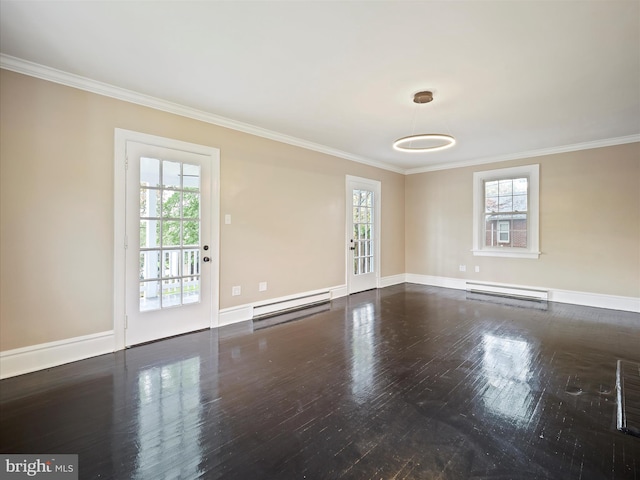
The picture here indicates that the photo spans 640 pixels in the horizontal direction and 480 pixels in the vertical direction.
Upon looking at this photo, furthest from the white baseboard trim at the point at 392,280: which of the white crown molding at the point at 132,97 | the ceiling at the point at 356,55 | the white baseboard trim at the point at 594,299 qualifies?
the ceiling at the point at 356,55

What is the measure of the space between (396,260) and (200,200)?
4697mm

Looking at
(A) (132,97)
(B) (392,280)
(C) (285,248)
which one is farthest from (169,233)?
(B) (392,280)

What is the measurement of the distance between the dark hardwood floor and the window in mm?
2282

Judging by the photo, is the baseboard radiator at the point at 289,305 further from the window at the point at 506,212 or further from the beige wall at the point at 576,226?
the window at the point at 506,212

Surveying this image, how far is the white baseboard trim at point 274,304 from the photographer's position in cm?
408

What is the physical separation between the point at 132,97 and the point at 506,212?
245 inches

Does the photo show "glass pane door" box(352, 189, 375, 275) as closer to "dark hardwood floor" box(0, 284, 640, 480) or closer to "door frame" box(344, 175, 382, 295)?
"door frame" box(344, 175, 382, 295)

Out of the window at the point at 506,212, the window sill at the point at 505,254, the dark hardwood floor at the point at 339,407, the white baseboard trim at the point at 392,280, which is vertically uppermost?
the window at the point at 506,212

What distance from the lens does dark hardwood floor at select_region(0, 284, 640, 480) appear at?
5.45ft

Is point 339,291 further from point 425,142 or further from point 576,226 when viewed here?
point 576,226

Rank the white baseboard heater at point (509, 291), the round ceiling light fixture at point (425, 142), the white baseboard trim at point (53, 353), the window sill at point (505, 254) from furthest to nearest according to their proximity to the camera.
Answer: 1. the window sill at point (505, 254)
2. the white baseboard heater at point (509, 291)
3. the round ceiling light fixture at point (425, 142)
4. the white baseboard trim at point (53, 353)

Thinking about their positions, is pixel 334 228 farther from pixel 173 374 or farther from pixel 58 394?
pixel 58 394

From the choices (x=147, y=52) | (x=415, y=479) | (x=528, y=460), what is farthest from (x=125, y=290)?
(x=528, y=460)

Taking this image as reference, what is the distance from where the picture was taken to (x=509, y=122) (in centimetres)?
406
